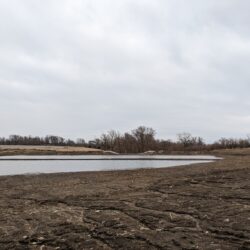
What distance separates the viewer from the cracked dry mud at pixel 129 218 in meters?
8.00

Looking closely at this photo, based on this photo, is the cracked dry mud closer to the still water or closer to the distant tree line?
the still water

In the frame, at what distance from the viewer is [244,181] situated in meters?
17.0

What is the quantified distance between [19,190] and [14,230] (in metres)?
7.69

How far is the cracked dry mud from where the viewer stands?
8.00 metres

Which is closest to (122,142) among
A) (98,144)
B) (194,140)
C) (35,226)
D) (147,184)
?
(98,144)

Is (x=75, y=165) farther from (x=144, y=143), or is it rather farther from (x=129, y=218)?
(x=144, y=143)

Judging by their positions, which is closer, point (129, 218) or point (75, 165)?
point (129, 218)

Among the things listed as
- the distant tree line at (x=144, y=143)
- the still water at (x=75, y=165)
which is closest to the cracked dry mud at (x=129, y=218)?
the still water at (x=75, y=165)

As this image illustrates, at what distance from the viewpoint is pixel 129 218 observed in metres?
10.1

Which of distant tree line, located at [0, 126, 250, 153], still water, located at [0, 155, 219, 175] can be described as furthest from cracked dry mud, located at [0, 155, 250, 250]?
distant tree line, located at [0, 126, 250, 153]

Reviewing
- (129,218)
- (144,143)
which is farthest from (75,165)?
(144,143)

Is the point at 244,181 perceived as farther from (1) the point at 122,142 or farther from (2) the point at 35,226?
(1) the point at 122,142

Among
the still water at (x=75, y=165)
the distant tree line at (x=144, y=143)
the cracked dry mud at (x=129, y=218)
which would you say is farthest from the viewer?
the distant tree line at (x=144, y=143)

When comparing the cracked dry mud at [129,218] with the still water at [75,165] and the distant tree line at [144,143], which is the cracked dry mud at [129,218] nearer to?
the still water at [75,165]
